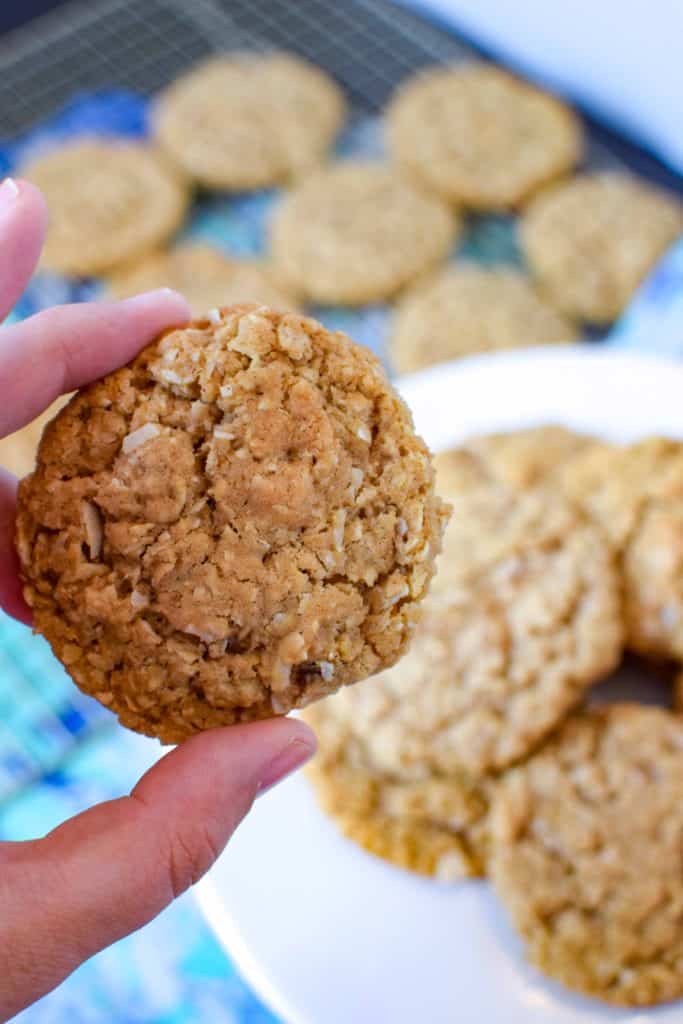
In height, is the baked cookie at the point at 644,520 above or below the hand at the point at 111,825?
below

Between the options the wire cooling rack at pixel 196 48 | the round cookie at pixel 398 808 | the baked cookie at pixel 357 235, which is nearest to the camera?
the round cookie at pixel 398 808

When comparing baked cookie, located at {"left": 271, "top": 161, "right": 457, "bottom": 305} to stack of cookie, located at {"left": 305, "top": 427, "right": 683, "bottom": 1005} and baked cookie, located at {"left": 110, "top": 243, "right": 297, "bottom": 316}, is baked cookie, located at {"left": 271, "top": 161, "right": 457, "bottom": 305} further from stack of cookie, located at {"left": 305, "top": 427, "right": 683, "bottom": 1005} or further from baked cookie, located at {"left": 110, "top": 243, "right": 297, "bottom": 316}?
stack of cookie, located at {"left": 305, "top": 427, "right": 683, "bottom": 1005}

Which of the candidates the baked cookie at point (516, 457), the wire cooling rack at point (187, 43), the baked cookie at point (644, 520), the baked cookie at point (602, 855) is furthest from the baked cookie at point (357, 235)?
the baked cookie at point (602, 855)

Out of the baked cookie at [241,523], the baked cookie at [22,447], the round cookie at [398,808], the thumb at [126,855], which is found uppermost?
the baked cookie at [241,523]

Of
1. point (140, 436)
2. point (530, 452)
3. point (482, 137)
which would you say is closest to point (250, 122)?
point (482, 137)

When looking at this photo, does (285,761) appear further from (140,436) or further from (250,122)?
(250,122)

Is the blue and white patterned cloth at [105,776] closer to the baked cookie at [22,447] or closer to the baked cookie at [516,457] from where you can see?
the baked cookie at [22,447]

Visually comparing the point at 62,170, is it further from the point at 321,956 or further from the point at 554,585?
the point at 321,956
